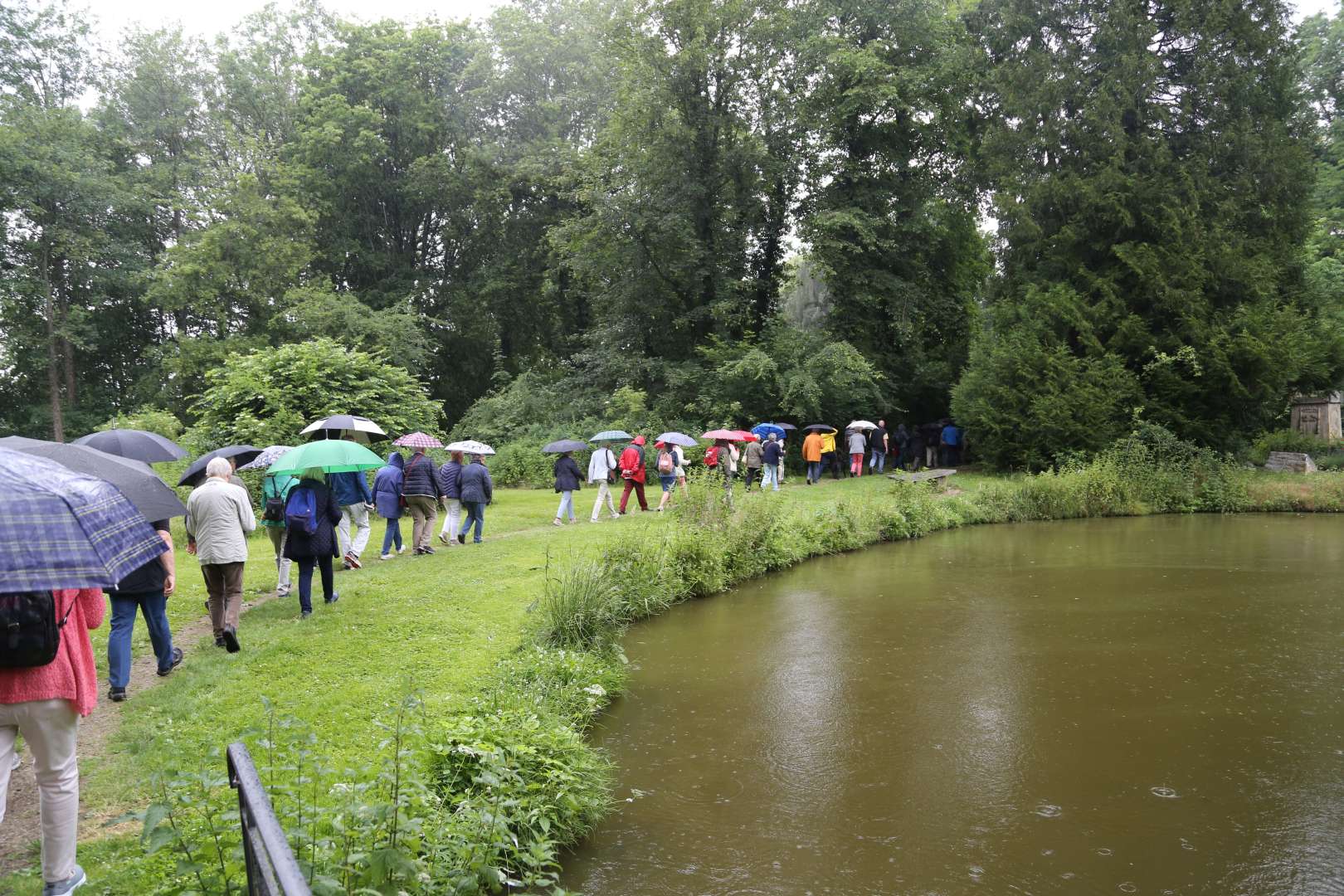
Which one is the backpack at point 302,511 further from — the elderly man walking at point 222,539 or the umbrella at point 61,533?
the umbrella at point 61,533

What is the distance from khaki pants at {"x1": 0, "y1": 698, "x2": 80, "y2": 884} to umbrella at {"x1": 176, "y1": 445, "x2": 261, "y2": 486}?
518 cm

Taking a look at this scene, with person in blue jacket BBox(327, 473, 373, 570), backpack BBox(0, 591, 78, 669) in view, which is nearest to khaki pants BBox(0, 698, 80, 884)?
backpack BBox(0, 591, 78, 669)

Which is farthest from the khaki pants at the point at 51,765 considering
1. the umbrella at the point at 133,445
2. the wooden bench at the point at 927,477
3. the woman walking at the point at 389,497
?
the wooden bench at the point at 927,477

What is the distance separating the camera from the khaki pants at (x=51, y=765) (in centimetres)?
353

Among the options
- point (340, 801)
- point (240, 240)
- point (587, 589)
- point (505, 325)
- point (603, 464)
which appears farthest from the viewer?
point (505, 325)

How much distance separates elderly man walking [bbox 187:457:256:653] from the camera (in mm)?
7578

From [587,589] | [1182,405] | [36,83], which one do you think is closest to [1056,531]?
[1182,405]

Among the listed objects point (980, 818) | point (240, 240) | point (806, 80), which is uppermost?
point (806, 80)

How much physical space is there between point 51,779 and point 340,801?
1.17 m

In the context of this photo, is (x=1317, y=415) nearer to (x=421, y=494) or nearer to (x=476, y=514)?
(x=476, y=514)

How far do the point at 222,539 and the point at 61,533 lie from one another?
506 centimetres

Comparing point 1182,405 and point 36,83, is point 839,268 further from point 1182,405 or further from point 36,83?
point 36,83

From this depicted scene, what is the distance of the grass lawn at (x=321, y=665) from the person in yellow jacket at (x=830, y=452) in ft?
40.0

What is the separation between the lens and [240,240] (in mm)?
31984
